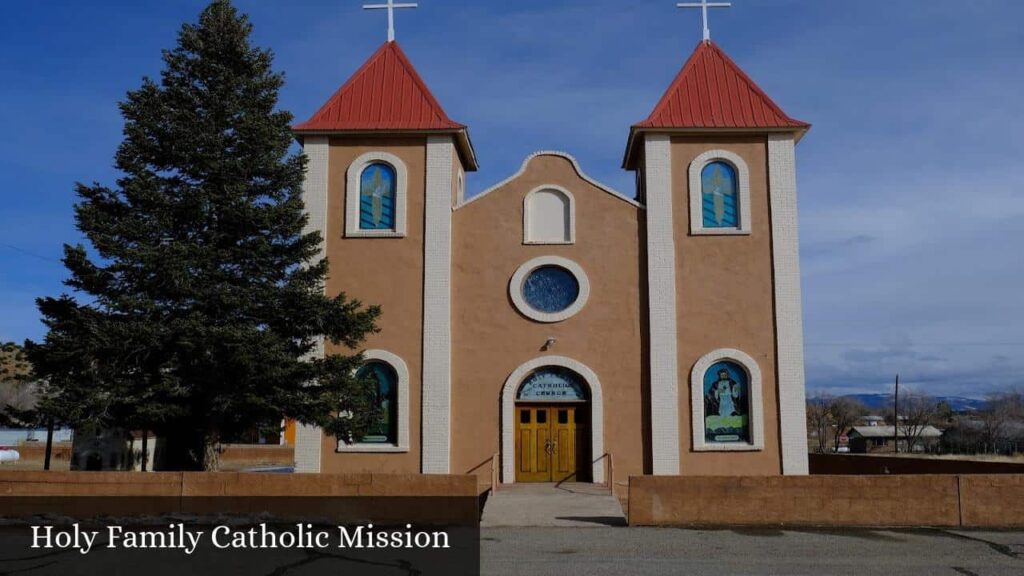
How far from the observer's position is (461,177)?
970 inches

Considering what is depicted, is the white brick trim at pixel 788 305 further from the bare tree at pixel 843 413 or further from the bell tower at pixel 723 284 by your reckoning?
the bare tree at pixel 843 413

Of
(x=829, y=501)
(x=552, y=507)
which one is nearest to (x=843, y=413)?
(x=552, y=507)

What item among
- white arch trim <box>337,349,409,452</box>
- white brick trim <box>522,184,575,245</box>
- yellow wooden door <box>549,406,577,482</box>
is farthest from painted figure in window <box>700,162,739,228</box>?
white arch trim <box>337,349,409,452</box>

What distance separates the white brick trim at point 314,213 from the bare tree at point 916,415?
208 feet

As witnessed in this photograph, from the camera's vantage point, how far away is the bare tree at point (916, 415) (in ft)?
259

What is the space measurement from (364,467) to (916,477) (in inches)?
444

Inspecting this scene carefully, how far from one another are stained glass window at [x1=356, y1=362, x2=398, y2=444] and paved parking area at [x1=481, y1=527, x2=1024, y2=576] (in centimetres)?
622

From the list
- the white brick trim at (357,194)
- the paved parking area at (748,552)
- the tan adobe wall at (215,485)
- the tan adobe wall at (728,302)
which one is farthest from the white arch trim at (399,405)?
the tan adobe wall at (728,302)

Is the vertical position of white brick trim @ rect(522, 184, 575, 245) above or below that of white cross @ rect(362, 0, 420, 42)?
Result: below

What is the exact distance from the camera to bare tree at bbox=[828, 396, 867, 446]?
8833cm

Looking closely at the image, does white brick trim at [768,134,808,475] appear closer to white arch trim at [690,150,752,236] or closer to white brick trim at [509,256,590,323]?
white arch trim at [690,150,752,236]

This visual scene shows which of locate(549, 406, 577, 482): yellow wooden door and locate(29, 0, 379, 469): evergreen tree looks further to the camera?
locate(549, 406, 577, 482): yellow wooden door

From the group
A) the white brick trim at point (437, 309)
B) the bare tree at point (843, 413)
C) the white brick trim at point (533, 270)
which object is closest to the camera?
the white brick trim at point (437, 309)

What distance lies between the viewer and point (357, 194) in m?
21.9
